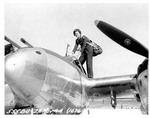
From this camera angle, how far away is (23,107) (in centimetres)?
714

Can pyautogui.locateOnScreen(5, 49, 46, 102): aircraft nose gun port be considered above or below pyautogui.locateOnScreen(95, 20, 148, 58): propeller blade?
below

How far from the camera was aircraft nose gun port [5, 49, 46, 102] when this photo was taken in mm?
5195

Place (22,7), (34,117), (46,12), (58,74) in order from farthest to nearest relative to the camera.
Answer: (46,12) → (22,7) → (58,74) → (34,117)

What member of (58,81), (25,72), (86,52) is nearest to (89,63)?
(86,52)

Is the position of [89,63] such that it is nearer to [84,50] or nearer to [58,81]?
[84,50]

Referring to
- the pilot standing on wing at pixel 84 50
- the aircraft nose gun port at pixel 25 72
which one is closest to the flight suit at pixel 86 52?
the pilot standing on wing at pixel 84 50

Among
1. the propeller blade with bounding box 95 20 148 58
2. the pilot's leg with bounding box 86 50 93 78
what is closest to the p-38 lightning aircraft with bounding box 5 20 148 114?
the propeller blade with bounding box 95 20 148 58

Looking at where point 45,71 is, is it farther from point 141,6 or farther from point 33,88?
point 141,6

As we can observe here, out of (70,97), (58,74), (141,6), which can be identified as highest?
(141,6)

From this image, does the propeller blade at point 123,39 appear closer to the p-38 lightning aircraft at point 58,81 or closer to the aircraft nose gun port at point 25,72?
the p-38 lightning aircraft at point 58,81

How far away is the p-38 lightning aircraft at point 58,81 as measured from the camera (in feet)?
17.4

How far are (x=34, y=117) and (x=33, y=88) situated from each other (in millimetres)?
648

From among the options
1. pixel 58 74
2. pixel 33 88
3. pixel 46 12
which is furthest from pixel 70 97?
pixel 46 12

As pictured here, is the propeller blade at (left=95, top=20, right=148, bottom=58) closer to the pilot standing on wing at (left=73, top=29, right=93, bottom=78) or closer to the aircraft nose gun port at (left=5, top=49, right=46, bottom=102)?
the pilot standing on wing at (left=73, top=29, right=93, bottom=78)
